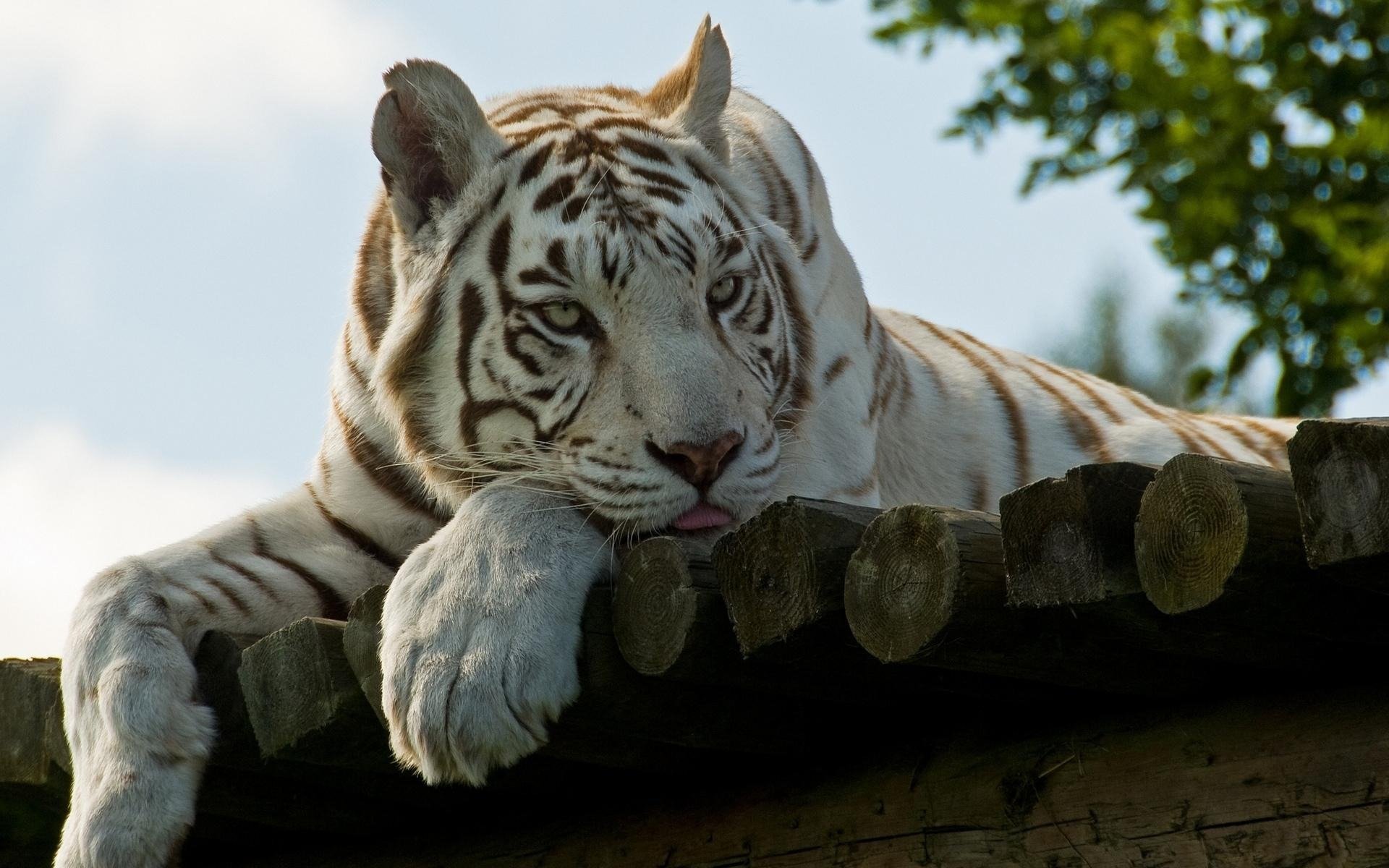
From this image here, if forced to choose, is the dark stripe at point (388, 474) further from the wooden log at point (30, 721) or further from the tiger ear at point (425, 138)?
the wooden log at point (30, 721)

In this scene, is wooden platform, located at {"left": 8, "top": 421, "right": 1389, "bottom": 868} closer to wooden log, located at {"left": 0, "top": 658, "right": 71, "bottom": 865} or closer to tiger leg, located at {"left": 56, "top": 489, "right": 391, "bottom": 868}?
tiger leg, located at {"left": 56, "top": 489, "right": 391, "bottom": 868}

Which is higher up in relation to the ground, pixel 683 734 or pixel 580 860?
pixel 683 734

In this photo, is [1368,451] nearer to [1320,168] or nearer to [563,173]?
[563,173]

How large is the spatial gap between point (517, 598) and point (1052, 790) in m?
0.68

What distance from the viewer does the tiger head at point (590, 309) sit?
2.35 meters

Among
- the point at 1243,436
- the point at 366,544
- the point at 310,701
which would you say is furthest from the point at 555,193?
the point at 1243,436

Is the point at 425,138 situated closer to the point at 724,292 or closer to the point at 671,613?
the point at 724,292

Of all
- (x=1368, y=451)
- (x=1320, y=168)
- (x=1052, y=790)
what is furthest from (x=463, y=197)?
(x=1320, y=168)

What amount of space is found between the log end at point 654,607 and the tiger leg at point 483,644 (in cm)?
7

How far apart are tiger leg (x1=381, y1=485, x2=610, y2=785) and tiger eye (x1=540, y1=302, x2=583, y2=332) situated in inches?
20.2

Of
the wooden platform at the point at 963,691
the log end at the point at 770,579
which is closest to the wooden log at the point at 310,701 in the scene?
the wooden platform at the point at 963,691

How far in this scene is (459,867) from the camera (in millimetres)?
2502

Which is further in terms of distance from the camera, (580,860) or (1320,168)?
(1320,168)

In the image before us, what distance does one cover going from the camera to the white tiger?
6.64 ft
